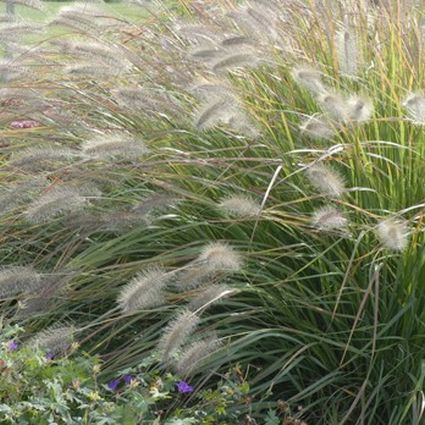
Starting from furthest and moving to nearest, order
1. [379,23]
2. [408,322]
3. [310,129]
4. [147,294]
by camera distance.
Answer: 1. [379,23]
2. [408,322]
3. [310,129]
4. [147,294]

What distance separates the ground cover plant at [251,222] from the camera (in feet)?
10.8

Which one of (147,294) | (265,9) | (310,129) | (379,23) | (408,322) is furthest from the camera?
(379,23)

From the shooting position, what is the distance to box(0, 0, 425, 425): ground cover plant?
3.30 m

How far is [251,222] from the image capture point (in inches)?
145

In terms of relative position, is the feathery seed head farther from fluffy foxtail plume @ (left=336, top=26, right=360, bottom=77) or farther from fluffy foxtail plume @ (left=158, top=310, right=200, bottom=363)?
fluffy foxtail plume @ (left=336, top=26, right=360, bottom=77)

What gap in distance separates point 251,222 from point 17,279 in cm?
80

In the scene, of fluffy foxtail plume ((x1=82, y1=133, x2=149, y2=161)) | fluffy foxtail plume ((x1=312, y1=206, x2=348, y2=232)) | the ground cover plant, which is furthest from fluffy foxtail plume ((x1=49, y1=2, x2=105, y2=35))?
fluffy foxtail plume ((x1=312, y1=206, x2=348, y2=232))

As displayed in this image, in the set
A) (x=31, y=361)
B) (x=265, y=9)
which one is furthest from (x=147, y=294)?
(x=265, y=9)

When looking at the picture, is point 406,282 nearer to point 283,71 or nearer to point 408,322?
point 408,322

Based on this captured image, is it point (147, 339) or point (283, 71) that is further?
point (283, 71)

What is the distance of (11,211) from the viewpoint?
4.00 meters

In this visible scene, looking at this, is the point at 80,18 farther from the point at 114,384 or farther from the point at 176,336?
the point at 176,336

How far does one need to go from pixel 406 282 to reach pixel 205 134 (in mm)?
901

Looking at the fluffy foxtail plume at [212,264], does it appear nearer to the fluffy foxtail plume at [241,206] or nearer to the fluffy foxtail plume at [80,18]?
the fluffy foxtail plume at [241,206]
